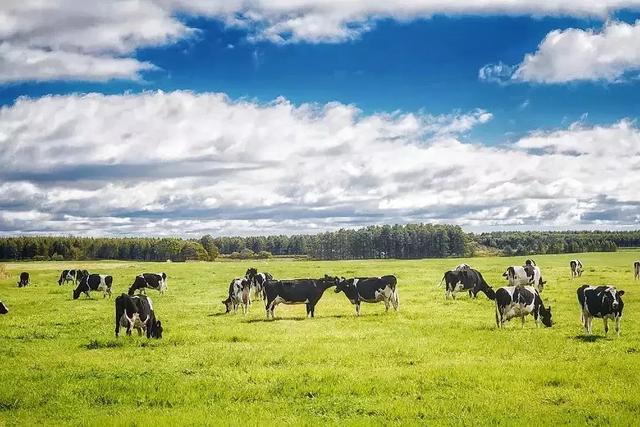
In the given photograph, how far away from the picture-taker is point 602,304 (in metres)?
22.0

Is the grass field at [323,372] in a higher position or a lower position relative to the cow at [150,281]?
lower

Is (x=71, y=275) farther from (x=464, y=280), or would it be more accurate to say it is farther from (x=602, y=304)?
(x=602, y=304)

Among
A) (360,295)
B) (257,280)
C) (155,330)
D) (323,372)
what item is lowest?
(323,372)

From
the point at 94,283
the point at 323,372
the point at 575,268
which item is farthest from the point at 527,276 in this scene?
the point at 94,283

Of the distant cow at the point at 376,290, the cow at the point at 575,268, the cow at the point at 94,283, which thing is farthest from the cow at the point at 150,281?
the cow at the point at 575,268

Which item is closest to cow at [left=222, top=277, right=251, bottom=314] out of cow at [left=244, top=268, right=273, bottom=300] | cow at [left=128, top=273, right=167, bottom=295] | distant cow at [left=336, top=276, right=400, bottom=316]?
cow at [left=244, top=268, right=273, bottom=300]

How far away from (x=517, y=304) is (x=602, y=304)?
3.41 meters

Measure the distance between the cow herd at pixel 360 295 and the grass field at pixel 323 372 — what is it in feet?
2.41

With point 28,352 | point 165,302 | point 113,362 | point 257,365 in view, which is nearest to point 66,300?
point 165,302

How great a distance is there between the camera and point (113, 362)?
59.6 feet

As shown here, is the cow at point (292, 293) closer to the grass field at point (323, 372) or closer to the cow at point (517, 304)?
the grass field at point (323, 372)

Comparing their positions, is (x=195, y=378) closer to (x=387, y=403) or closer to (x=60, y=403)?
(x=60, y=403)

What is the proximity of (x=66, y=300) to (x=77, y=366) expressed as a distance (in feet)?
84.6

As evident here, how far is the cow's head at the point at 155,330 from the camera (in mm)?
22156
